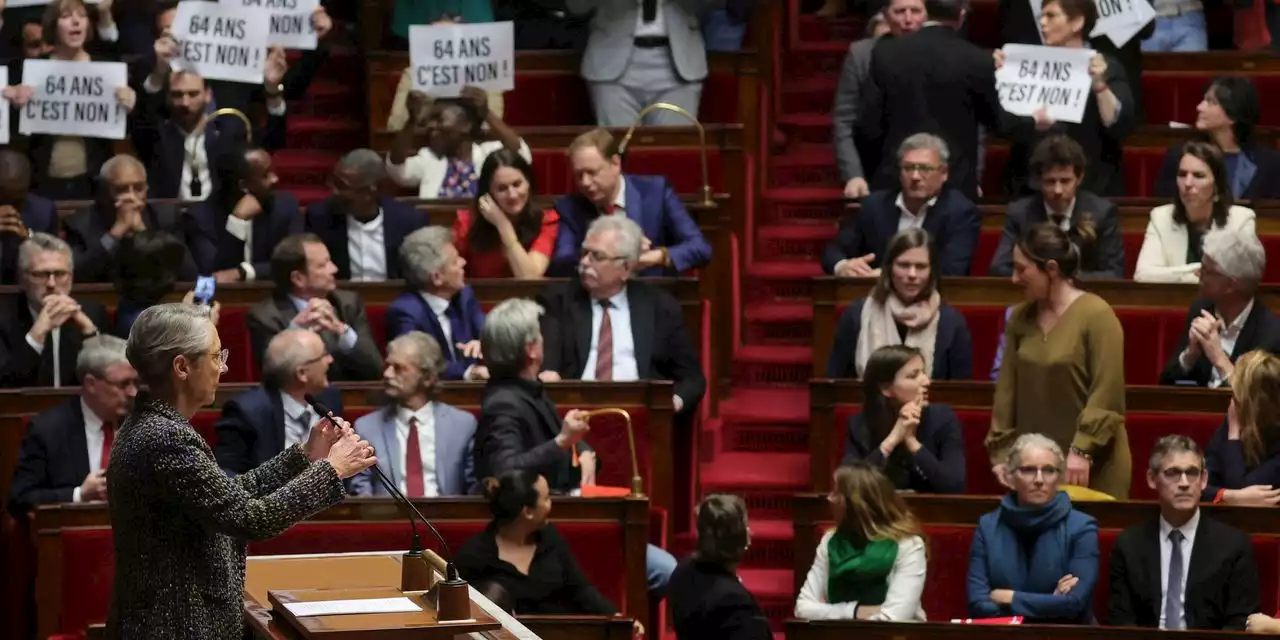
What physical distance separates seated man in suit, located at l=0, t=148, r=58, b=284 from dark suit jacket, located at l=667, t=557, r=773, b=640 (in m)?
2.47

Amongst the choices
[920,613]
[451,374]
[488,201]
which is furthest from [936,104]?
[920,613]

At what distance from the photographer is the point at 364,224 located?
21.0ft

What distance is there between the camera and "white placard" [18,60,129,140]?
6949 mm

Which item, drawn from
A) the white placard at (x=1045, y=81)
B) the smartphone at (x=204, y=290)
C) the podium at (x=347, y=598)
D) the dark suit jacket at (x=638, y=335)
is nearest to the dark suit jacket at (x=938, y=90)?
the white placard at (x=1045, y=81)

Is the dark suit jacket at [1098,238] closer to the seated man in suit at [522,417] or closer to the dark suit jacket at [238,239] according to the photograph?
the seated man in suit at [522,417]

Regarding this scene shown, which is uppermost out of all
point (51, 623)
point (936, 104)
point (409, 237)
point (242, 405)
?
point (936, 104)

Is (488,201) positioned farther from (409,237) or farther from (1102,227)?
(1102,227)

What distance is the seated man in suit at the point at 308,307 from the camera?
19.0ft

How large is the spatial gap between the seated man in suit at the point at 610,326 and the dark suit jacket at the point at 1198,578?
4.37 feet

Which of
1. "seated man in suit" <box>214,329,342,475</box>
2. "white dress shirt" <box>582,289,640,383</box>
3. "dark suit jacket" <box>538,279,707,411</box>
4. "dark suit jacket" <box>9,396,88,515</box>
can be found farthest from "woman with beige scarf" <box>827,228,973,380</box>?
"dark suit jacket" <box>9,396,88,515</box>

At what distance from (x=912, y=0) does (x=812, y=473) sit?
6.29ft

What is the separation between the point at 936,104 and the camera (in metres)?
6.74

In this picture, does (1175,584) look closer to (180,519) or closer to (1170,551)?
(1170,551)

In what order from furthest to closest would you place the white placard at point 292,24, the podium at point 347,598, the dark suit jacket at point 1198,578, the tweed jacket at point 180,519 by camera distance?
1. the white placard at point 292,24
2. the dark suit jacket at point 1198,578
3. the tweed jacket at point 180,519
4. the podium at point 347,598
